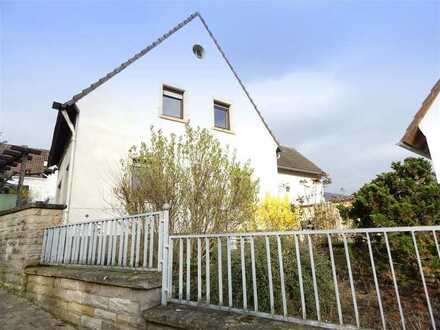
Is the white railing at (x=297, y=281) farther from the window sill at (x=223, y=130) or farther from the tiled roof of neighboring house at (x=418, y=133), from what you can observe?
the window sill at (x=223, y=130)

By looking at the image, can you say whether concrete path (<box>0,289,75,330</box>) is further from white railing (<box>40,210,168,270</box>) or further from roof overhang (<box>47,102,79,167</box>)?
roof overhang (<box>47,102,79,167</box>)

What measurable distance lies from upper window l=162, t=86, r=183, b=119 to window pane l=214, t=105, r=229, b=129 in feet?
5.08

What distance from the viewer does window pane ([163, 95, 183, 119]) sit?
9734 millimetres

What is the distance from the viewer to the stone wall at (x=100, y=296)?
315 centimetres

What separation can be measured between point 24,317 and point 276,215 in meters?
6.14

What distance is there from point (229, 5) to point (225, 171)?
535 centimetres

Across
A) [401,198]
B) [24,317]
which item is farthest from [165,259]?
[401,198]

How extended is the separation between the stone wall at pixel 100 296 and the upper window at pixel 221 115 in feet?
24.7

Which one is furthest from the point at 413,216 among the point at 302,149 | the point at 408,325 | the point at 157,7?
the point at 302,149

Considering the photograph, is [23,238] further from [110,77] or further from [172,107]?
[172,107]

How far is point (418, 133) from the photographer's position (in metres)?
8.62

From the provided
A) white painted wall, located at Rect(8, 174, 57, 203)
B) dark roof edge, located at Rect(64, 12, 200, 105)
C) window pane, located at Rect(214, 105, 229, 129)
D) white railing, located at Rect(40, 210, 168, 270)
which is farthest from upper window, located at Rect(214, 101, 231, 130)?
white painted wall, located at Rect(8, 174, 57, 203)

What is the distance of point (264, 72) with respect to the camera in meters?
12.0

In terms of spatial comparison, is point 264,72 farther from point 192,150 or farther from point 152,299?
point 152,299
